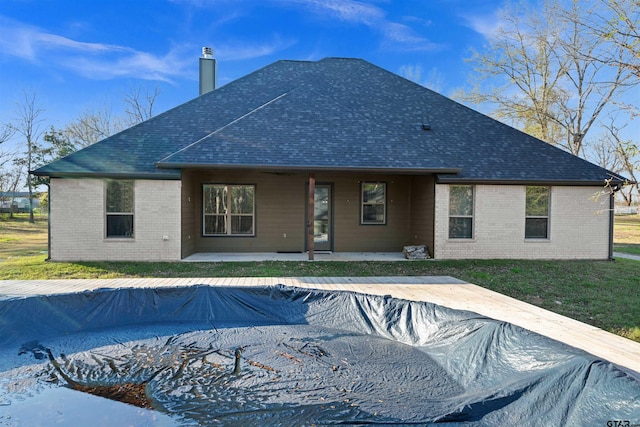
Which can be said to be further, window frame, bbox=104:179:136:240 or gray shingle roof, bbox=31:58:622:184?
gray shingle roof, bbox=31:58:622:184

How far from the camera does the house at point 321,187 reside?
10.1 metres

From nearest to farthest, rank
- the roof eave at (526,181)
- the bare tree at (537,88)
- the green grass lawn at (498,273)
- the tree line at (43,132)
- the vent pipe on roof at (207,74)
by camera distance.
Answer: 1. the green grass lawn at (498,273)
2. the roof eave at (526,181)
3. the vent pipe on roof at (207,74)
4. the bare tree at (537,88)
5. the tree line at (43,132)

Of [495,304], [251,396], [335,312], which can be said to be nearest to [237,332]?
[335,312]

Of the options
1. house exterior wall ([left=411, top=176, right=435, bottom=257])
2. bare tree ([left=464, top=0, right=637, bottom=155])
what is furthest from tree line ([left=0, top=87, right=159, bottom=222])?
house exterior wall ([left=411, top=176, right=435, bottom=257])

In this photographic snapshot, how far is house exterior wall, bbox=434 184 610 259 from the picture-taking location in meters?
11.0

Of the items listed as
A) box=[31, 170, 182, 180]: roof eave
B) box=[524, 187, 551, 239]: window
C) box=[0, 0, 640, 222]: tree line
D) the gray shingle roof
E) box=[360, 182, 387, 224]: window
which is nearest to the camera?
box=[31, 170, 182, 180]: roof eave

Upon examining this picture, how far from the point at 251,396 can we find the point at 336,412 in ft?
2.67

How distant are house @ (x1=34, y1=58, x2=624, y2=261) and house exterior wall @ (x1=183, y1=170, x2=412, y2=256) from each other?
0.03m

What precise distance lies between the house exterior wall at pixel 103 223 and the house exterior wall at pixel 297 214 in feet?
5.17

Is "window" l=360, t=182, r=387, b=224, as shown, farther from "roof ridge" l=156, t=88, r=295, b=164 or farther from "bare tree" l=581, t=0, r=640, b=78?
"bare tree" l=581, t=0, r=640, b=78

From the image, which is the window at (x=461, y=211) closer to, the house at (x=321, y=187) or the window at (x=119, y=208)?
the house at (x=321, y=187)

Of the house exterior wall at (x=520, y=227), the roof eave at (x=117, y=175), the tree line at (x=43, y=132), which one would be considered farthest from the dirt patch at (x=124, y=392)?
the tree line at (x=43, y=132)

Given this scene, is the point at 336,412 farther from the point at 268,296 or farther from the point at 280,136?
the point at 280,136

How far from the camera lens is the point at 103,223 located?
1010 centimetres
